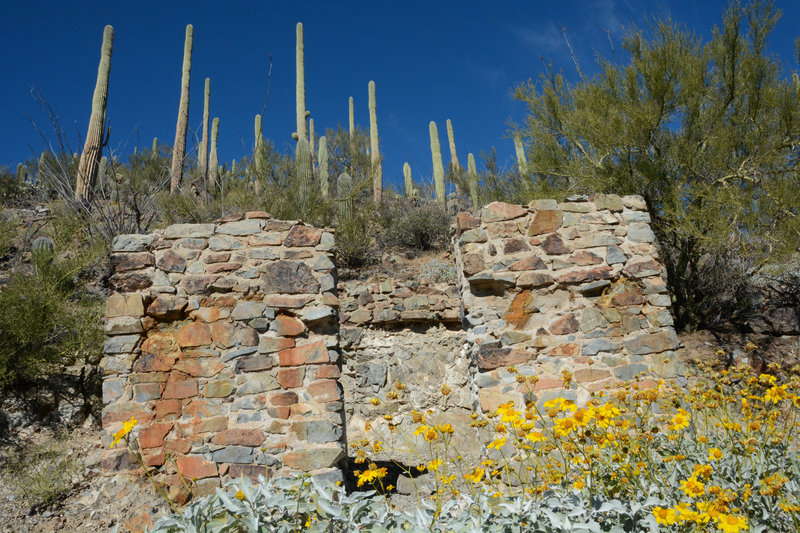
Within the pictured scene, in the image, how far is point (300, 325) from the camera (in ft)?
14.1

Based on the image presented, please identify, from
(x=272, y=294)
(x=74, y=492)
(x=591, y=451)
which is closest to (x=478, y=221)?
(x=272, y=294)

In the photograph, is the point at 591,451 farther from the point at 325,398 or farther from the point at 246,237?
the point at 246,237

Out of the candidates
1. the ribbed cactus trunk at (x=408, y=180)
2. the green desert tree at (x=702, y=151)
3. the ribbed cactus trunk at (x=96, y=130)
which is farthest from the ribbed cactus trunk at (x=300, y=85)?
the green desert tree at (x=702, y=151)

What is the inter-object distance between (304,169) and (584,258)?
6.95 m

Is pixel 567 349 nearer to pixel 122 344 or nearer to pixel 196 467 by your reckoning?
pixel 196 467

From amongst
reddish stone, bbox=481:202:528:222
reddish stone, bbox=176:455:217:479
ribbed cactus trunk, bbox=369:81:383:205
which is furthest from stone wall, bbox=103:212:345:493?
ribbed cactus trunk, bbox=369:81:383:205

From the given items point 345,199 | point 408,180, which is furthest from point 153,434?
point 408,180

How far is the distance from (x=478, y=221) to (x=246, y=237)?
6.99 feet

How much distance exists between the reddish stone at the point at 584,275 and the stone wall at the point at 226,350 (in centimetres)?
207

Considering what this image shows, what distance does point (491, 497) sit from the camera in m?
2.38

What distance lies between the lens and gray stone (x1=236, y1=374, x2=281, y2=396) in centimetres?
414

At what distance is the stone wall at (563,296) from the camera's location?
450 centimetres

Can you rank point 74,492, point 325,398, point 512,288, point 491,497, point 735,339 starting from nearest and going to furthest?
1. point 491,497
2. point 325,398
3. point 74,492
4. point 512,288
5. point 735,339

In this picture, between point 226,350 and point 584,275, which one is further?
point 584,275
